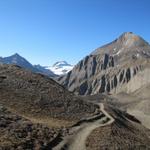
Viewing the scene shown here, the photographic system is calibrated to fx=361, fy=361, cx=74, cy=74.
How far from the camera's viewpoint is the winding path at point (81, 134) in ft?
122

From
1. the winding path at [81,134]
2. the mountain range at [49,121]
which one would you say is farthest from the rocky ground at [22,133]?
the winding path at [81,134]

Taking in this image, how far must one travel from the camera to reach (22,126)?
39969 mm

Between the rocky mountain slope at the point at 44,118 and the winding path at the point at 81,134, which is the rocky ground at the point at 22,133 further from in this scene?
the winding path at the point at 81,134

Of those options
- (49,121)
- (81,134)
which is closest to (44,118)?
(49,121)

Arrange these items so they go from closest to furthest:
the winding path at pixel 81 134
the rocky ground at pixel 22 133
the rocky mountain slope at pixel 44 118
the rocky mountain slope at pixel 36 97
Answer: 1. the rocky ground at pixel 22 133
2. the rocky mountain slope at pixel 44 118
3. the winding path at pixel 81 134
4. the rocky mountain slope at pixel 36 97

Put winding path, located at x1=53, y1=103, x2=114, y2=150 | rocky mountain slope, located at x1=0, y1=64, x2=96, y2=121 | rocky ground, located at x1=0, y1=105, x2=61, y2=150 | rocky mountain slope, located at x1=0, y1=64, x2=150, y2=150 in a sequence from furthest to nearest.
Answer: rocky mountain slope, located at x1=0, y1=64, x2=96, y2=121 < winding path, located at x1=53, y1=103, x2=114, y2=150 < rocky mountain slope, located at x1=0, y1=64, x2=150, y2=150 < rocky ground, located at x1=0, y1=105, x2=61, y2=150

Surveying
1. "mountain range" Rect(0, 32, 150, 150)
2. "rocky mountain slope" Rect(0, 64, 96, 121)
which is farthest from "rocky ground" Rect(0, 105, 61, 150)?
"rocky mountain slope" Rect(0, 64, 96, 121)

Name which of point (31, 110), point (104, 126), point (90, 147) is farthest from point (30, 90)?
point (90, 147)

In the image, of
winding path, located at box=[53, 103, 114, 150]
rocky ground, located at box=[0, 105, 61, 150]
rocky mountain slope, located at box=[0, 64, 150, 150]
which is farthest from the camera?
winding path, located at box=[53, 103, 114, 150]

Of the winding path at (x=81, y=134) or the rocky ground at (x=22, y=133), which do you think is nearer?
the rocky ground at (x=22, y=133)

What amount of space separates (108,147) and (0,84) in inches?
982

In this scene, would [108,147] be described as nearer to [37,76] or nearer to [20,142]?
[20,142]

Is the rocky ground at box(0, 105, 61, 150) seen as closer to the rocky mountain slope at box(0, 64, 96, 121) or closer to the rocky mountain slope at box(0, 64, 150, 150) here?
the rocky mountain slope at box(0, 64, 150, 150)

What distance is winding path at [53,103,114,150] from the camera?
3728 centimetres
